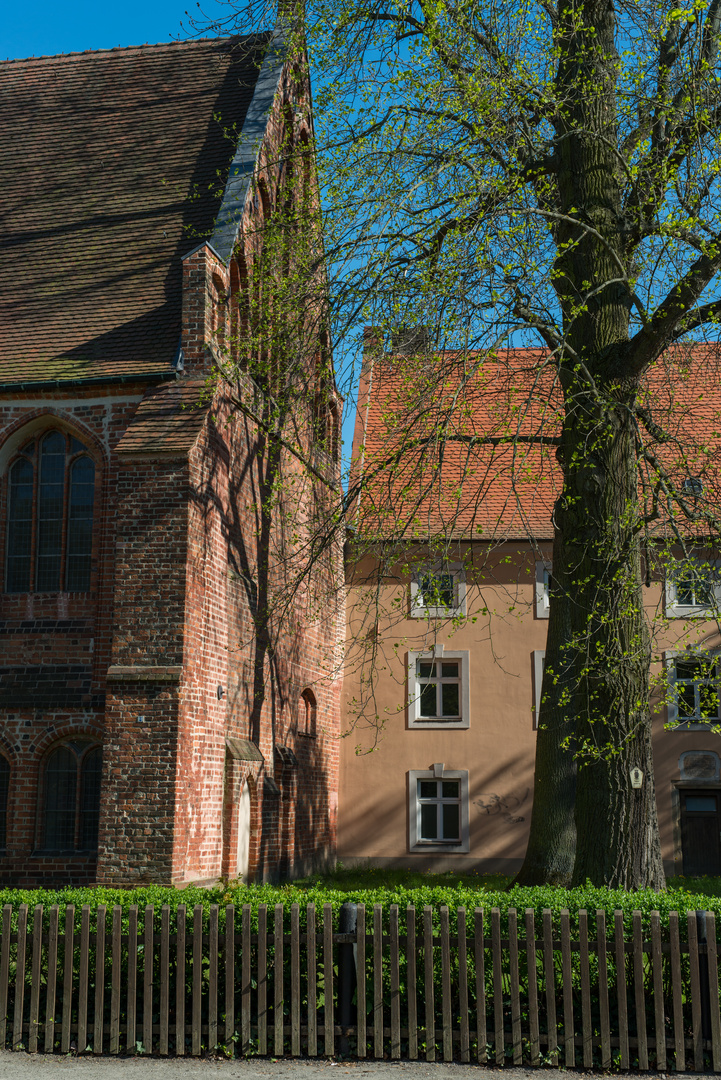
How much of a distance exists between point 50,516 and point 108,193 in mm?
5726

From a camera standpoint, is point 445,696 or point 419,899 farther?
point 445,696

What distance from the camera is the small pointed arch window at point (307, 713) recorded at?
1709cm

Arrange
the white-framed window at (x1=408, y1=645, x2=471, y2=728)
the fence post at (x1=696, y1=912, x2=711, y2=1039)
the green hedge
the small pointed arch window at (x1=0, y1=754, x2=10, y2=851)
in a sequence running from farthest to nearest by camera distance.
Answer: the white-framed window at (x1=408, y1=645, x2=471, y2=728) → the small pointed arch window at (x1=0, y1=754, x2=10, y2=851) → the green hedge → the fence post at (x1=696, y1=912, x2=711, y2=1039)

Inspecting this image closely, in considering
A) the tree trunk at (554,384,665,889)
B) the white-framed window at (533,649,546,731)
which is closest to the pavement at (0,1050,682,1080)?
the tree trunk at (554,384,665,889)

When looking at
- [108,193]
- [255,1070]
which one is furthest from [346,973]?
[108,193]

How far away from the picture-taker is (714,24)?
9547 mm

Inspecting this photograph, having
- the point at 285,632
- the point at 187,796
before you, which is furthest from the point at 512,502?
the point at 187,796

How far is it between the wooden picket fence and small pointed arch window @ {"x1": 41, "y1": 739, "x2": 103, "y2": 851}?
4240 mm

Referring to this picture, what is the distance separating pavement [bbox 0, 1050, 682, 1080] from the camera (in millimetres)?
6387

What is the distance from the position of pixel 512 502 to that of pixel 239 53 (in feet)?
32.1

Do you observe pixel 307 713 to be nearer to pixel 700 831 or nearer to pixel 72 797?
pixel 72 797

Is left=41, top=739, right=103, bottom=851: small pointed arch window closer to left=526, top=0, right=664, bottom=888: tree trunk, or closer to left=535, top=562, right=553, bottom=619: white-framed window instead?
left=526, top=0, right=664, bottom=888: tree trunk

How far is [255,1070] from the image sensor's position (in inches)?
259

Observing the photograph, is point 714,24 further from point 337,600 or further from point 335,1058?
point 337,600
